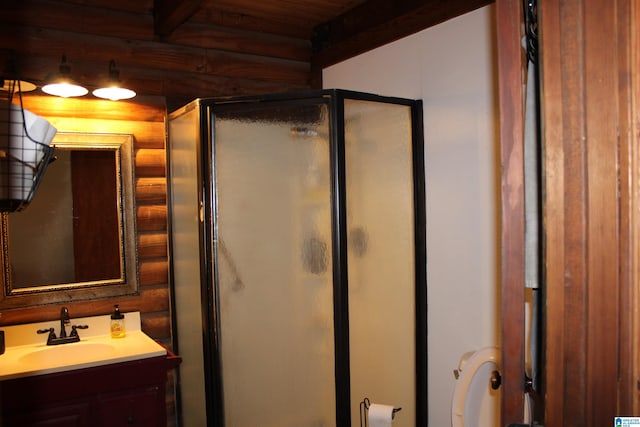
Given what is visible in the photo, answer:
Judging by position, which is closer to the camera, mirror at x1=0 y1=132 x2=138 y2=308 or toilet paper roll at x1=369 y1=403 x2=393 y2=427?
toilet paper roll at x1=369 y1=403 x2=393 y2=427

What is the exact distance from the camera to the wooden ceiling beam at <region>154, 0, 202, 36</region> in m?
2.35

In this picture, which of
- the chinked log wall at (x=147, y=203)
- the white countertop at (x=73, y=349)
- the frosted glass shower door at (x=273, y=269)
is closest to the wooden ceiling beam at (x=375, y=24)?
the frosted glass shower door at (x=273, y=269)

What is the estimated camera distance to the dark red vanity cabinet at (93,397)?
204cm

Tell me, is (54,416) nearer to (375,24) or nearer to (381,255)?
(381,255)

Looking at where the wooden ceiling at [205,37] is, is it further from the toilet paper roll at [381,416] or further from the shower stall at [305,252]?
the toilet paper roll at [381,416]

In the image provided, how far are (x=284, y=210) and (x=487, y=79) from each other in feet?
3.50

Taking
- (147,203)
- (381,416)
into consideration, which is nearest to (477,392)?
(381,416)

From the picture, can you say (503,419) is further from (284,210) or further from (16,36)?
(16,36)

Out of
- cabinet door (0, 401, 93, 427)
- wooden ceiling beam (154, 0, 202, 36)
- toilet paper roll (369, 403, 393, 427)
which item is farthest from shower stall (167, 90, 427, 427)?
cabinet door (0, 401, 93, 427)

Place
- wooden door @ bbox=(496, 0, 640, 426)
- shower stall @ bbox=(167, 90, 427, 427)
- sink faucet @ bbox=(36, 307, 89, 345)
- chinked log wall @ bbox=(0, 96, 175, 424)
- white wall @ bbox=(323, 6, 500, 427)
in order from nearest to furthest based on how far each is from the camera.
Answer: wooden door @ bbox=(496, 0, 640, 426), white wall @ bbox=(323, 6, 500, 427), shower stall @ bbox=(167, 90, 427, 427), sink faucet @ bbox=(36, 307, 89, 345), chinked log wall @ bbox=(0, 96, 175, 424)

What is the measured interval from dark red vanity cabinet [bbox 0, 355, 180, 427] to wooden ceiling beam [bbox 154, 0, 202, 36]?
5.30ft

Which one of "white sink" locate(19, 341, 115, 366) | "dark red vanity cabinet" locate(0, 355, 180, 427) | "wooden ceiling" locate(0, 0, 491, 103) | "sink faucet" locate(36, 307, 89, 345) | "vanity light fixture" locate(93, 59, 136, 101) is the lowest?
"dark red vanity cabinet" locate(0, 355, 180, 427)

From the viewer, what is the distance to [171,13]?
2500mm

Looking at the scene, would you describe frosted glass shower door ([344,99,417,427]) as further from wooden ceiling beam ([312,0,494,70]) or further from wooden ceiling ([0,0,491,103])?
wooden ceiling ([0,0,491,103])
